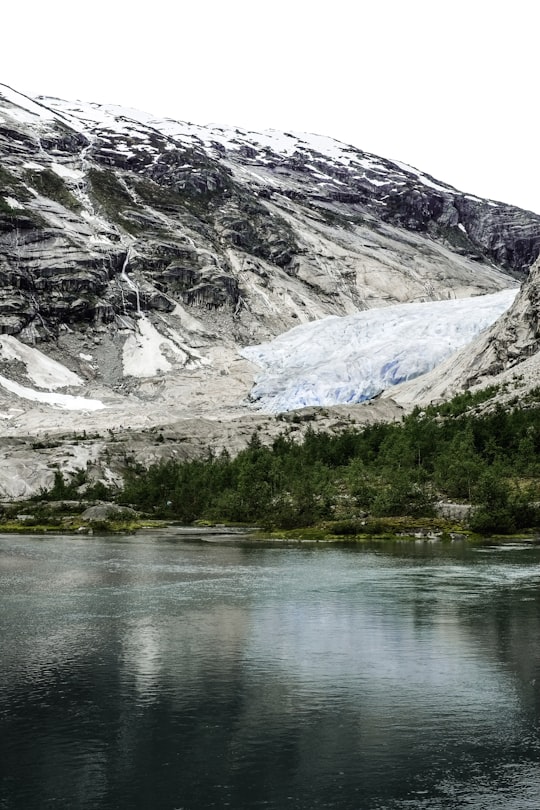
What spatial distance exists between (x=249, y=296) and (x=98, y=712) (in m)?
181

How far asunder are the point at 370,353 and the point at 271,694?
12164cm

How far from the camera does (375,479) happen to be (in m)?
87.2

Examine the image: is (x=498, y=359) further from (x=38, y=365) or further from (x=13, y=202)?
(x=13, y=202)

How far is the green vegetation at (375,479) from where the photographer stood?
237 feet

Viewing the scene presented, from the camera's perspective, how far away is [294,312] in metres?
196

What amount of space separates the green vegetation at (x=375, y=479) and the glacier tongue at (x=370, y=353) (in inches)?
1151

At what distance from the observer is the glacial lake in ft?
51.2

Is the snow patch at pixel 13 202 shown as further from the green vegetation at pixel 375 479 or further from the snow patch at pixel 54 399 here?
the green vegetation at pixel 375 479

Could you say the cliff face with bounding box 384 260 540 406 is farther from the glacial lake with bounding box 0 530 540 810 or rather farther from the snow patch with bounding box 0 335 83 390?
the glacial lake with bounding box 0 530 540 810

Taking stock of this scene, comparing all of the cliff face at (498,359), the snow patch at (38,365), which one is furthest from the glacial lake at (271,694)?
the snow patch at (38,365)

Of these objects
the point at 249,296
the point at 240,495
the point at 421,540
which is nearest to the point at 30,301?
the point at 249,296

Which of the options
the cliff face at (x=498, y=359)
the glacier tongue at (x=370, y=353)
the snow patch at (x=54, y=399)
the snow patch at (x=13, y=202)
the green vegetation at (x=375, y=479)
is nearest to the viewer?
the green vegetation at (x=375, y=479)

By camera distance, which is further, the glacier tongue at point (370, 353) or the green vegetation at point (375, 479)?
the glacier tongue at point (370, 353)

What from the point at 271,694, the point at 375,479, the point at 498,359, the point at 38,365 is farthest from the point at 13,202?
the point at 271,694
